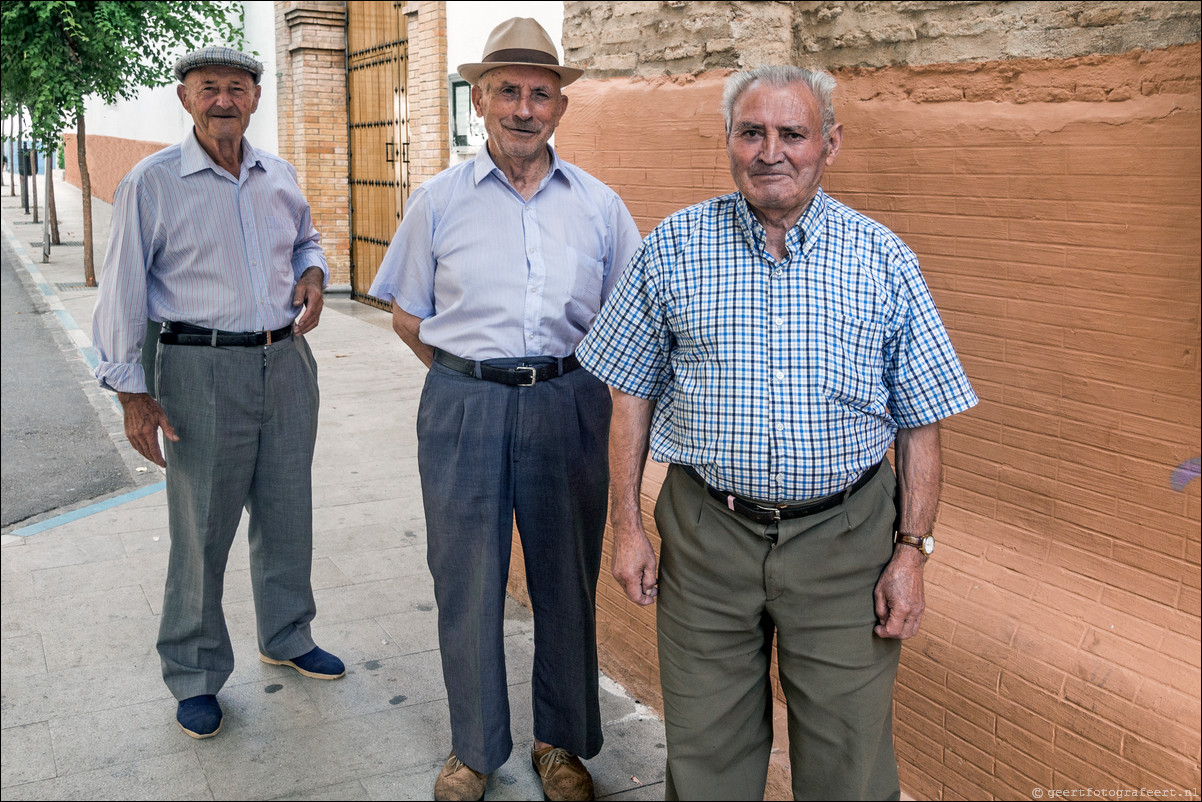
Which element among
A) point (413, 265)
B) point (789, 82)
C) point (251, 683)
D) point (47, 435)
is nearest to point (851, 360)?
point (789, 82)

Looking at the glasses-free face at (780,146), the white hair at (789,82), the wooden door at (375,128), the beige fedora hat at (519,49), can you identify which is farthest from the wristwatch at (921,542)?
the wooden door at (375,128)

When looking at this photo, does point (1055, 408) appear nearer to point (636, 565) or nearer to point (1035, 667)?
point (1035, 667)

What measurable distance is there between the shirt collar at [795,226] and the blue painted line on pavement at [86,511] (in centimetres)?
446

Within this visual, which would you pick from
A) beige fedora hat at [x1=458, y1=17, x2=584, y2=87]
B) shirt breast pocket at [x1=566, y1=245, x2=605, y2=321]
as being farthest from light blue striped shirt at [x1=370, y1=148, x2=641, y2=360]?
beige fedora hat at [x1=458, y1=17, x2=584, y2=87]

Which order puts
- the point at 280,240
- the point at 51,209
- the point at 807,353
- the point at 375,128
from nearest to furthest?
the point at 807,353
the point at 280,240
the point at 375,128
the point at 51,209

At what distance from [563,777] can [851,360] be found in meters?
1.63

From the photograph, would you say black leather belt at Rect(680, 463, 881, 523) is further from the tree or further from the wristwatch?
the tree

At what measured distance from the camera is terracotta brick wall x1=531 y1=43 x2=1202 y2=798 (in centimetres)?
249

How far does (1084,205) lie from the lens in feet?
8.58

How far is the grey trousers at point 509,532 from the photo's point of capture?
3.19 meters

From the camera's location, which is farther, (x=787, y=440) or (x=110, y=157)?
(x=110, y=157)

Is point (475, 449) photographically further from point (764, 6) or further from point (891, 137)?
point (764, 6)

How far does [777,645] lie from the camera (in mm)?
2559

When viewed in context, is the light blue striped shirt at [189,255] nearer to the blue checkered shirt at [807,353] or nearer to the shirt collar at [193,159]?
the shirt collar at [193,159]
